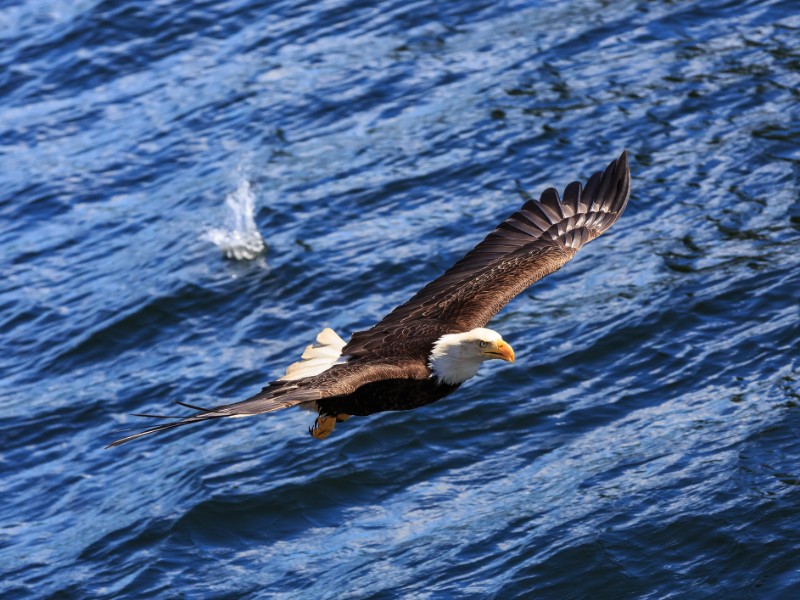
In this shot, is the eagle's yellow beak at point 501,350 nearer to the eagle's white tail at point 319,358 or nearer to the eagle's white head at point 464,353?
the eagle's white head at point 464,353

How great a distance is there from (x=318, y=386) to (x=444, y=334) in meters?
1.24

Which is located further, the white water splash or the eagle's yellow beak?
the white water splash

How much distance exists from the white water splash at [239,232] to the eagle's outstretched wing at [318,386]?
524 centimetres

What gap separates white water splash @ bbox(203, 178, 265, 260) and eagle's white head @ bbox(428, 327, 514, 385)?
5.15 meters

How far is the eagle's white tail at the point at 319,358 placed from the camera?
7.25 meters

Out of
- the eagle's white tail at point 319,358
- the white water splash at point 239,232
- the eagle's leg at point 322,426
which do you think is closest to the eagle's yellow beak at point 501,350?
the eagle's white tail at point 319,358

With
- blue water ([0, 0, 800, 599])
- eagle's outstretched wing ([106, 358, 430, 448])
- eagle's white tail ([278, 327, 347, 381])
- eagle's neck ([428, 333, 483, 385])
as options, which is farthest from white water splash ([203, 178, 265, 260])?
eagle's outstretched wing ([106, 358, 430, 448])

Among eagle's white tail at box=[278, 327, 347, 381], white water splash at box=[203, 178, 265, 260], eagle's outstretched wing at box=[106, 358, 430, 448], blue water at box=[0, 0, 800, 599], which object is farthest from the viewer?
white water splash at box=[203, 178, 265, 260]

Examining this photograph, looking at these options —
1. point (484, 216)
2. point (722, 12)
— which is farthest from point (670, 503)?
point (722, 12)

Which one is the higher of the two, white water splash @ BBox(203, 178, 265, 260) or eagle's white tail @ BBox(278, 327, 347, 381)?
eagle's white tail @ BBox(278, 327, 347, 381)

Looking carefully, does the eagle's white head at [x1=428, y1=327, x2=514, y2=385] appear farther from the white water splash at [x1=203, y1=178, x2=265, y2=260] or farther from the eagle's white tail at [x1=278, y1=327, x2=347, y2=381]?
the white water splash at [x1=203, y1=178, x2=265, y2=260]

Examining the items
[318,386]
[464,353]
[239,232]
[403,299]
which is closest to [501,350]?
[464,353]

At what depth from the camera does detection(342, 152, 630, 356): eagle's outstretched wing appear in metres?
7.70

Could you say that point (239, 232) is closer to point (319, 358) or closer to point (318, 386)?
point (319, 358)
